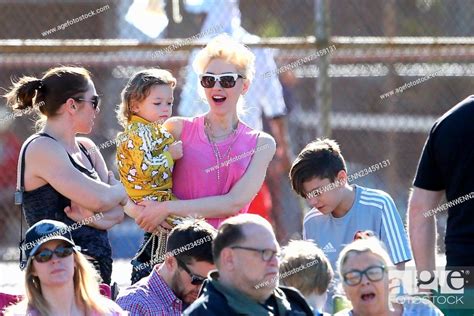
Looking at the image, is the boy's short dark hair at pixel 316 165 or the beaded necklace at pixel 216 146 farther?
the beaded necklace at pixel 216 146

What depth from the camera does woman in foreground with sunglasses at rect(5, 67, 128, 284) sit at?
216 inches

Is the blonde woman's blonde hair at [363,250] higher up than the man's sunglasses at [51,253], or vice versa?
the man's sunglasses at [51,253]

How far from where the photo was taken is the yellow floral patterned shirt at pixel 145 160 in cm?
557

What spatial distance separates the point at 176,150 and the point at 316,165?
2.48ft

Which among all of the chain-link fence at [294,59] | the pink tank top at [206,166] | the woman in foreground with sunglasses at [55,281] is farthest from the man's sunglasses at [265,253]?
the chain-link fence at [294,59]

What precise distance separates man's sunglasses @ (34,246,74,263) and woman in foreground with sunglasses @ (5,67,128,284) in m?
0.61

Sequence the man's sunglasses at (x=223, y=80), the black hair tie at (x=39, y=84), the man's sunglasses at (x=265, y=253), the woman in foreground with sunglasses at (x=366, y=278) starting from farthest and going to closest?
the man's sunglasses at (x=223, y=80) → the black hair tie at (x=39, y=84) → the woman in foreground with sunglasses at (x=366, y=278) → the man's sunglasses at (x=265, y=253)

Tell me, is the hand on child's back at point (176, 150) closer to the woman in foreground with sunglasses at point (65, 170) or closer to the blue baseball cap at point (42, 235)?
the woman in foreground with sunglasses at point (65, 170)

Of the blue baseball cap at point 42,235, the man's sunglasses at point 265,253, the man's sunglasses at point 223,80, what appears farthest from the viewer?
the man's sunglasses at point 223,80

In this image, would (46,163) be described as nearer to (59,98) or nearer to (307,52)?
(59,98)

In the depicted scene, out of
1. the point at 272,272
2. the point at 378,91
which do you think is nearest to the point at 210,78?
the point at 272,272

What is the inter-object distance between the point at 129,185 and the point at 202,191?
40 centimetres

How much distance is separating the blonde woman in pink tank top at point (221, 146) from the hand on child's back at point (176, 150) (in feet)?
0.19

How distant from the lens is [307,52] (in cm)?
862
